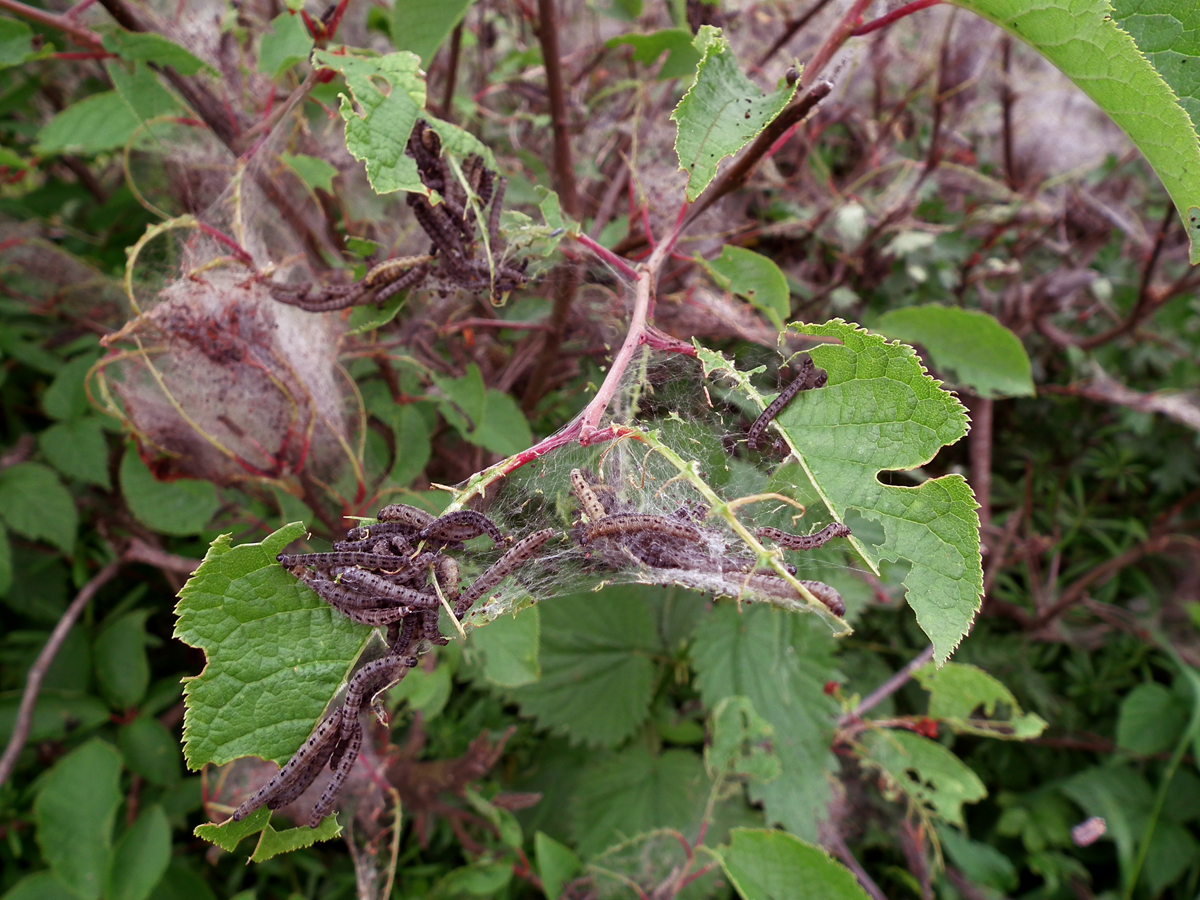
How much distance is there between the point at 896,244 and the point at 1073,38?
1.59 meters

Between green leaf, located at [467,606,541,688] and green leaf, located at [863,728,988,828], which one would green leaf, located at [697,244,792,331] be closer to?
green leaf, located at [467,606,541,688]

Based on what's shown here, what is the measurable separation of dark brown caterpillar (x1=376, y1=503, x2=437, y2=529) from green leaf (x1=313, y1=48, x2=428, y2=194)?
19.1 inches

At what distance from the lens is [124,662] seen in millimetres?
2170

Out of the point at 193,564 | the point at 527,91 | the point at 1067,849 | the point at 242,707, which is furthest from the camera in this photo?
the point at 1067,849

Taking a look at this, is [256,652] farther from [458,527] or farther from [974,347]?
[974,347]

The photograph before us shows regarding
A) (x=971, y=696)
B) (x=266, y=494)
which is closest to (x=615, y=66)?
(x=266, y=494)

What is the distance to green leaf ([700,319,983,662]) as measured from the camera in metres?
0.89

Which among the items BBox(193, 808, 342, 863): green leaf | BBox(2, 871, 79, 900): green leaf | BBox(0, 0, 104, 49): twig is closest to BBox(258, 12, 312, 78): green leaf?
BBox(0, 0, 104, 49): twig

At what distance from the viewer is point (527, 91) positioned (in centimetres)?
218

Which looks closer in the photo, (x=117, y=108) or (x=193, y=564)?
(x=117, y=108)

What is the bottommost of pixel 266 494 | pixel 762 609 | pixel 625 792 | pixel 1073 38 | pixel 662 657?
pixel 625 792

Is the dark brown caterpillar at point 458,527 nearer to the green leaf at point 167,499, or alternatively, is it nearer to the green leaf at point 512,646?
the green leaf at point 512,646

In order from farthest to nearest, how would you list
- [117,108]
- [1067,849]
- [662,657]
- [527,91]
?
[1067,849]
[662,657]
[527,91]
[117,108]

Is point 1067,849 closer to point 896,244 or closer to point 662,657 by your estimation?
point 662,657
